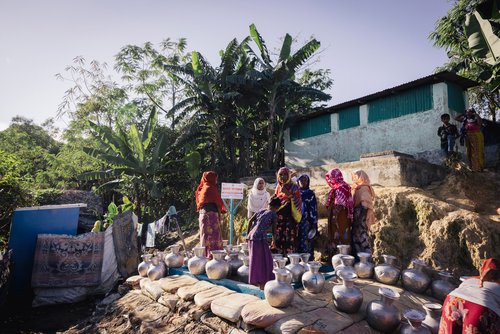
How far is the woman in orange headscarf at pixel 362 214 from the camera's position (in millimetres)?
5324

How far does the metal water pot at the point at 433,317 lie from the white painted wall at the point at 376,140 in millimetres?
6927

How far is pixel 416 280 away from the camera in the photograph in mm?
4328

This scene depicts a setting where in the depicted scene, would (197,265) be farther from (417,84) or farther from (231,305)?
(417,84)

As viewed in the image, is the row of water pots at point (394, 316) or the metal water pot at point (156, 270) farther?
the metal water pot at point (156, 270)

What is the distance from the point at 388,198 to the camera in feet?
22.2

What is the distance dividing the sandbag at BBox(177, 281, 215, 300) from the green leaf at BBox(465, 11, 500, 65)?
6559mm

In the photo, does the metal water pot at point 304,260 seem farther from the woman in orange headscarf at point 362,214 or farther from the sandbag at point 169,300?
the sandbag at point 169,300

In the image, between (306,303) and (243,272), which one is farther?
(243,272)

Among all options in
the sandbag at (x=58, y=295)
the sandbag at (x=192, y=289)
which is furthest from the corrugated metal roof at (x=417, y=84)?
the sandbag at (x=58, y=295)

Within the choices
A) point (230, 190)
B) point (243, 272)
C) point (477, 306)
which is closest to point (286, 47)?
point (230, 190)

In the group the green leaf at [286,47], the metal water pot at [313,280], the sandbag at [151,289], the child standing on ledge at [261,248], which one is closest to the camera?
the metal water pot at [313,280]

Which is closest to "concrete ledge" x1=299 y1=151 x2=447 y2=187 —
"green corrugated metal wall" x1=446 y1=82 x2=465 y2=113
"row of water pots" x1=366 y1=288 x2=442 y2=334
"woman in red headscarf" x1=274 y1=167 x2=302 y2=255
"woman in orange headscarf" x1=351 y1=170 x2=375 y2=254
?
"green corrugated metal wall" x1=446 y1=82 x2=465 y2=113

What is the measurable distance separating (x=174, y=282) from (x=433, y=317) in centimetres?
397

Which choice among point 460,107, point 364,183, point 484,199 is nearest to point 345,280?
point 364,183
